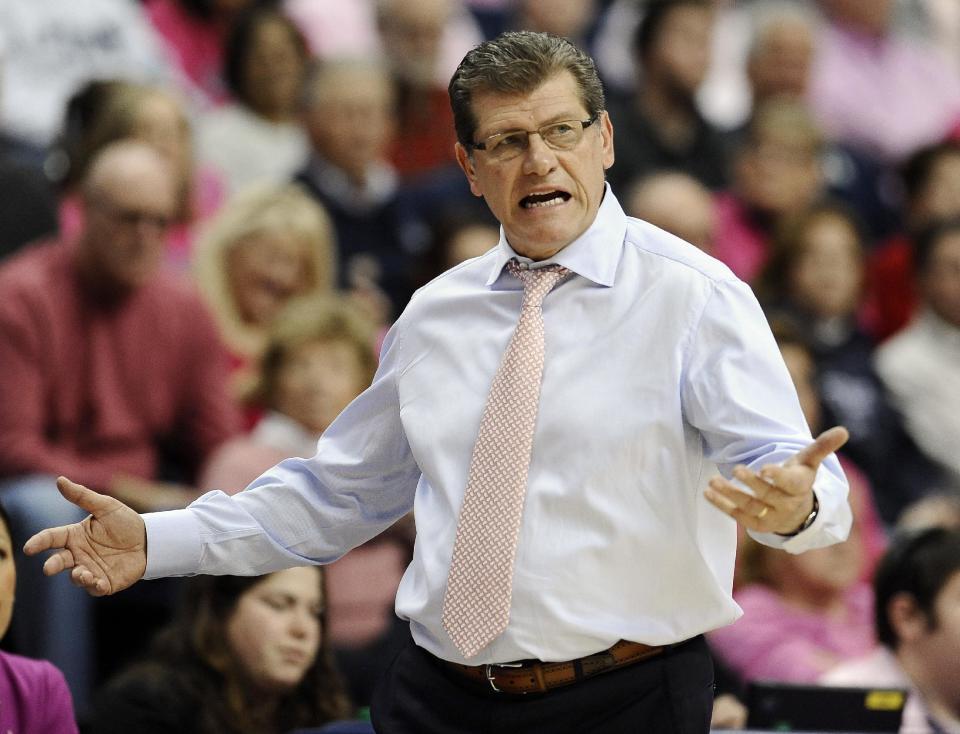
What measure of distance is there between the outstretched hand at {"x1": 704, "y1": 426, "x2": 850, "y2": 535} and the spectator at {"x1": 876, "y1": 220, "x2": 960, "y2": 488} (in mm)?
4012

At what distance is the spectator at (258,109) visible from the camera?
6.33 metres

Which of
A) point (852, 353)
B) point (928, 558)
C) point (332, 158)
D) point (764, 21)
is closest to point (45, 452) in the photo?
point (332, 158)

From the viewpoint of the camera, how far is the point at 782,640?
15.0 feet

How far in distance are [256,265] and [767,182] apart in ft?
7.85

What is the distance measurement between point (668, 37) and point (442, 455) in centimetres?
474

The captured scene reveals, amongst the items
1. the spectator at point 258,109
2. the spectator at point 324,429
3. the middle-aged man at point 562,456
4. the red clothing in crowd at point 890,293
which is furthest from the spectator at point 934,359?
the middle-aged man at point 562,456

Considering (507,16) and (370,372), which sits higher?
(507,16)

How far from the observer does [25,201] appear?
515cm

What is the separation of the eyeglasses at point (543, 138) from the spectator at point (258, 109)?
3722 millimetres

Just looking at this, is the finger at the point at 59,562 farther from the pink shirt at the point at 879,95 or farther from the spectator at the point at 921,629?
the pink shirt at the point at 879,95

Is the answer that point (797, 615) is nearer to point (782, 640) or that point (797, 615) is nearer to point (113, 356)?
point (782, 640)

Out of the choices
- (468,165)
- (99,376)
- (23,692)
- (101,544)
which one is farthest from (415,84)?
(101,544)

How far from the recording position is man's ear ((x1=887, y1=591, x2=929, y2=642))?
4.16 meters

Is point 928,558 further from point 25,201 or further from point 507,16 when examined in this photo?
point 507,16
